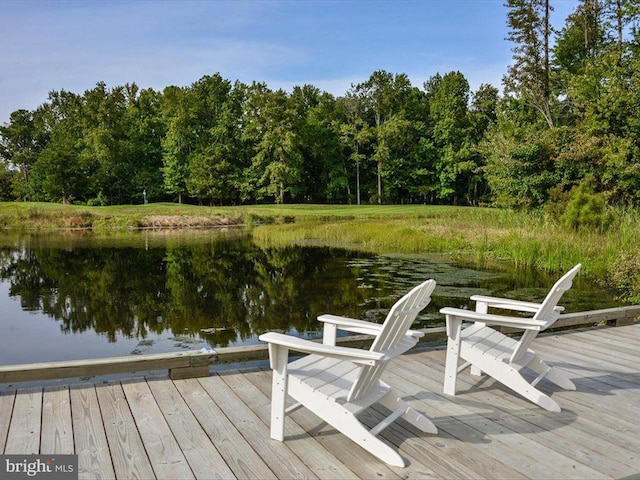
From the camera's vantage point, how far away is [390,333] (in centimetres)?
326

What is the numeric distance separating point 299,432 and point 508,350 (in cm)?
181

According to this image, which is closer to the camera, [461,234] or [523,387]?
[523,387]

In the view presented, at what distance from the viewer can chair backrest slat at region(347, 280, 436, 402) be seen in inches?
122

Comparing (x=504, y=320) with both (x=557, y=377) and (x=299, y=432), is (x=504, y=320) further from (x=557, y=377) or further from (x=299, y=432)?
(x=299, y=432)

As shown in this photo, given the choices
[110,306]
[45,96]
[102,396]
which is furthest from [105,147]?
[102,396]

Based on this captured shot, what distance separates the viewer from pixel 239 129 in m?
58.2

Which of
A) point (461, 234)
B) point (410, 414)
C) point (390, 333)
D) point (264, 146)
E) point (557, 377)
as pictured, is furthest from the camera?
point (264, 146)

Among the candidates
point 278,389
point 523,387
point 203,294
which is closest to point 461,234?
point 203,294

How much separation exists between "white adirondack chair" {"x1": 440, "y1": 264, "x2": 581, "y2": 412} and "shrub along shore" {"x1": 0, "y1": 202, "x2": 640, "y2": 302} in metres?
7.55

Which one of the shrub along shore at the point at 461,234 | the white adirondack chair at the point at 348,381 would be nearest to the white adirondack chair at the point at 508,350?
the white adirondack chair at the point at 348,381

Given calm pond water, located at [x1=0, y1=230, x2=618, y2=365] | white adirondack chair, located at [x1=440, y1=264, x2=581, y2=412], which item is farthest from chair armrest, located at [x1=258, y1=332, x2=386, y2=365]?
calm pond water, located at [x1=0, y1=230, x2=618, y2=365]

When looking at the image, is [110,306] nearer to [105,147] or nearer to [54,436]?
[54,436]

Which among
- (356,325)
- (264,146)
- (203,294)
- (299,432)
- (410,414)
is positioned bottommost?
(203,294)

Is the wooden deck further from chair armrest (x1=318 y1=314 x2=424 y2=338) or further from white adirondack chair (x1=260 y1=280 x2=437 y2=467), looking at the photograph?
chair armrest (x1=318 y1=314 x2=424 y2=338)
